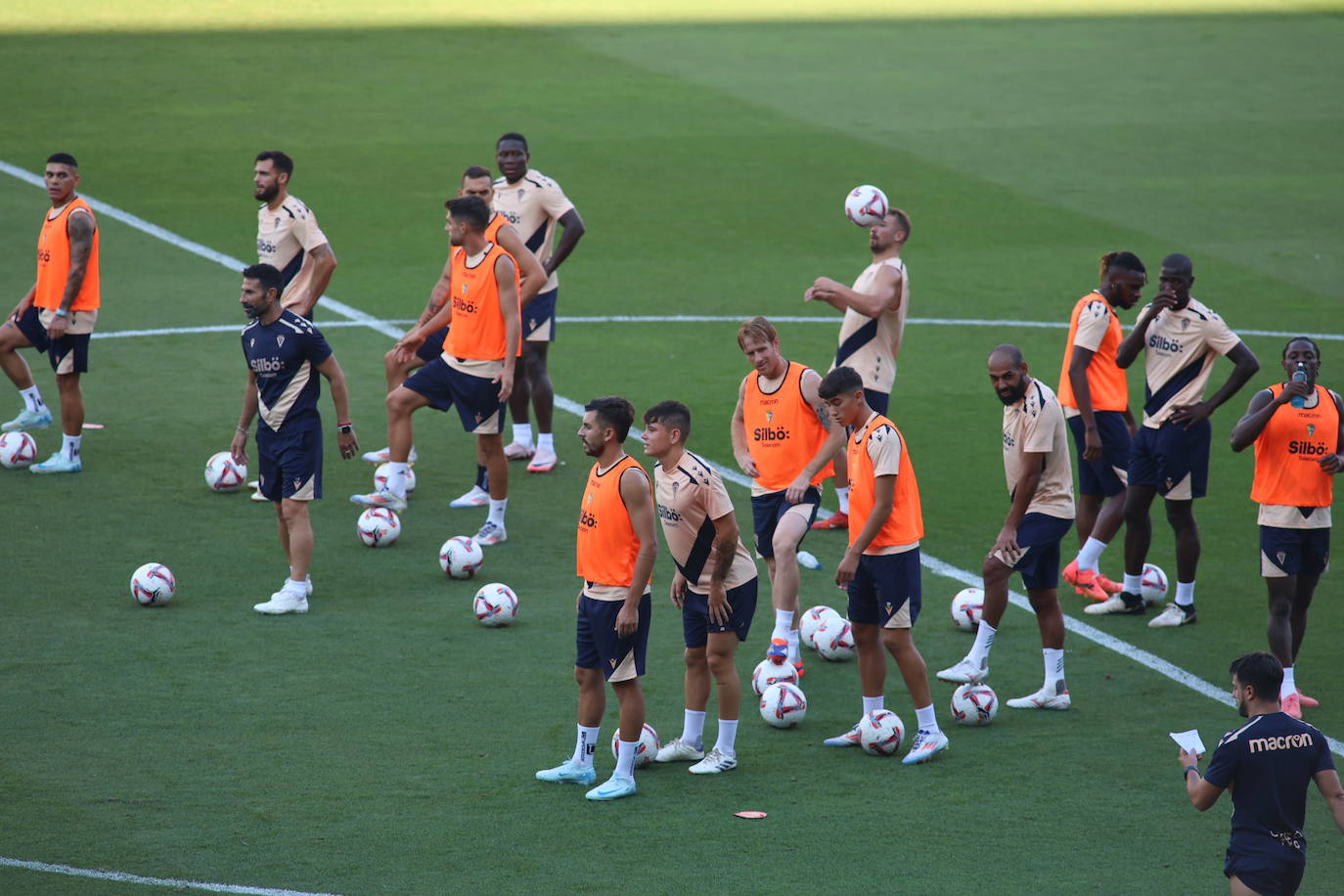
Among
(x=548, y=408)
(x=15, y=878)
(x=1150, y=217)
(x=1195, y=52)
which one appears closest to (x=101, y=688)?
(x=15, y=878)

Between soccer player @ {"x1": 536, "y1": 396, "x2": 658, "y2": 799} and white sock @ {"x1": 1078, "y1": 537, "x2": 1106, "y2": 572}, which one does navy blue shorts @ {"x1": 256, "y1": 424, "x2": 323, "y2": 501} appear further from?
white sock @ {"x1": 1078, "y1": 537, "x2": 1106, "y2": 572}

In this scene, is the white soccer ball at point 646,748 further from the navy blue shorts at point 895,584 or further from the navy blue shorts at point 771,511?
the navy blue shorts at point 771,511

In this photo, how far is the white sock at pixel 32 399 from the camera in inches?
612

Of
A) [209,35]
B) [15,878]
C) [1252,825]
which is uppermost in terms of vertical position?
[209,35]

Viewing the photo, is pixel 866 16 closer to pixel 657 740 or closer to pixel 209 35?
pixel 209 35

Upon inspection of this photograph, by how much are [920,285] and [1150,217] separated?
5445 millimetres

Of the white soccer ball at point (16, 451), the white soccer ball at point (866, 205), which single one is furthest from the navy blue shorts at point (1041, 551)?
the white soccer ball at point (16, 451)

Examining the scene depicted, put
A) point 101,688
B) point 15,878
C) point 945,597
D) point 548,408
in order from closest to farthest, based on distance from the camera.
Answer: point 15,878 < point 101,688 < point 945,597 < point 548,408

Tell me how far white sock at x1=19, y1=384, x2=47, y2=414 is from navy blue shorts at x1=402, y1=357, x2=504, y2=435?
169 inches

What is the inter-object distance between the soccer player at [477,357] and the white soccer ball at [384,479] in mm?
375

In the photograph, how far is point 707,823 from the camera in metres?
8.75

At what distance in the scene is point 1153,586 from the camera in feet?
40.3

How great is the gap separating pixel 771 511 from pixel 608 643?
2366 mm

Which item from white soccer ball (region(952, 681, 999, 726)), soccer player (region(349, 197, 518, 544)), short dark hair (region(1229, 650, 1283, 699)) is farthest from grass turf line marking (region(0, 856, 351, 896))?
soccer player (region(349, 197, 518, 544))
